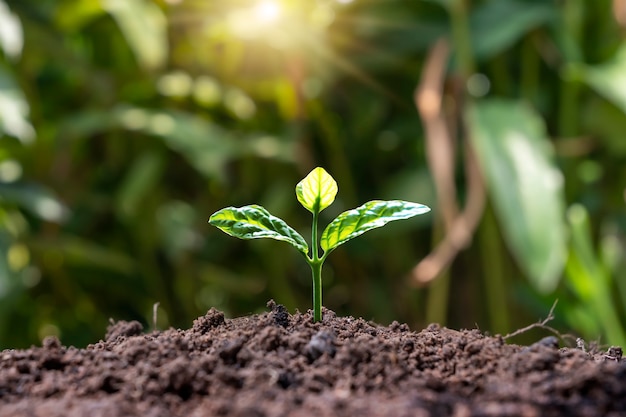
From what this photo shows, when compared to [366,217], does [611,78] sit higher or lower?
higher

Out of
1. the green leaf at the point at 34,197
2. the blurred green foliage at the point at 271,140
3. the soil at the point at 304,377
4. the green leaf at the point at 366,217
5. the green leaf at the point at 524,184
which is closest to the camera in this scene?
the soil at the point at 304,377

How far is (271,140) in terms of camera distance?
4.68ft

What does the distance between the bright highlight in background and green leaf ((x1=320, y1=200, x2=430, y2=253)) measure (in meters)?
0.99

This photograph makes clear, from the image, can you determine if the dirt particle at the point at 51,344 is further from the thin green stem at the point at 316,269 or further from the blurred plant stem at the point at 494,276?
the blurred plant stem at the point at 494,276

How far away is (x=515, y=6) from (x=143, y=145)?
0.86 m

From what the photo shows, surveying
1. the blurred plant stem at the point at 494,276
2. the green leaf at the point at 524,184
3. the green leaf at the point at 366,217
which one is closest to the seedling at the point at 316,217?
the green leaf at the point at 366,217

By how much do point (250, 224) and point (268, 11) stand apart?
39.9 inches

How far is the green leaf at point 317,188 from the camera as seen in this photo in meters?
0.48

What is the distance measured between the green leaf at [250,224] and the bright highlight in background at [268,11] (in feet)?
3.23

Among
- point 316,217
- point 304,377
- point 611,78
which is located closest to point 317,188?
point 316,217

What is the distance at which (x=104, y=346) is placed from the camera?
540mm

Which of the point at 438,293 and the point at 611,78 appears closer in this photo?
the point at 611,78

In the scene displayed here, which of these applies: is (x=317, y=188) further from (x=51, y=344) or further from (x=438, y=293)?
(x=438, y=293)

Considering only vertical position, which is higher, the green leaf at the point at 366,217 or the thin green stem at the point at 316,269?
the green leaf at the point at 366,217
